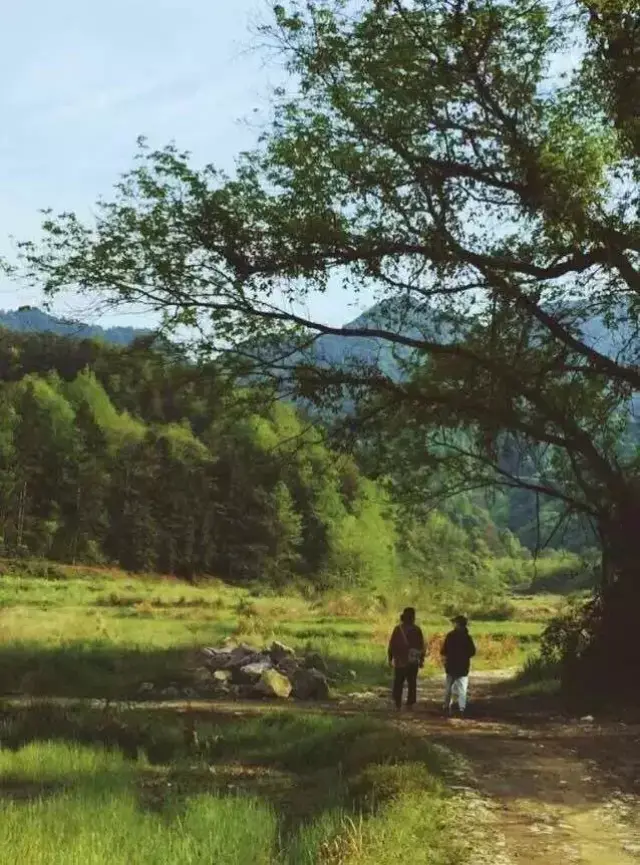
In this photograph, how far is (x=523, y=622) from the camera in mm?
57781

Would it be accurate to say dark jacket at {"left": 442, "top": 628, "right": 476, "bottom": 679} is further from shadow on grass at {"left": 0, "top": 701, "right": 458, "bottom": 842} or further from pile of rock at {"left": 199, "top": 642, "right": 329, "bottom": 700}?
pile of rock at {"left": 199, "top": 642, "right": 329, "bottom": 700}

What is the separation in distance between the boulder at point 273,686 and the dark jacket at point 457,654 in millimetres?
5143

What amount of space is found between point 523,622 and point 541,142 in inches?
1820

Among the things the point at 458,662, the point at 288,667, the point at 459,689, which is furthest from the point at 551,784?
the point at 288,667

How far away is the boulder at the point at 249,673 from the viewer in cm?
2286

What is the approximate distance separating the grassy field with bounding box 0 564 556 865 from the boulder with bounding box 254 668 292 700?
1798mm

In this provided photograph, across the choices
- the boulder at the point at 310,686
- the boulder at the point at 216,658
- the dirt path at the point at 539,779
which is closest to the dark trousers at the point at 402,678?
the dirt path at the point at 539,779

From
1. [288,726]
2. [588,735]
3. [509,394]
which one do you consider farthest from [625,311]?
[288,726]

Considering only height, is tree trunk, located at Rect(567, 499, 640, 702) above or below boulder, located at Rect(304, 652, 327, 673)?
above

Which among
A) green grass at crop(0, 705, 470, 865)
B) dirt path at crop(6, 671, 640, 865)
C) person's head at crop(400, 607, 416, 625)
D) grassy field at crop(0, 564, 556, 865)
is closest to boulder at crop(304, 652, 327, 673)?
grassy field at crop(0, 564, 556, 865)

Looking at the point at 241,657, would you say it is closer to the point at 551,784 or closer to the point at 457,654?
the point at 457,654

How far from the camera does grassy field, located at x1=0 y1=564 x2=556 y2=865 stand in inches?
288

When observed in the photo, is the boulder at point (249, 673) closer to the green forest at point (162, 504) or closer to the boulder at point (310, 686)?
the boulder at point (310, 686)

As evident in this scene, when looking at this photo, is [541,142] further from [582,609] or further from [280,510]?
[280,510]
